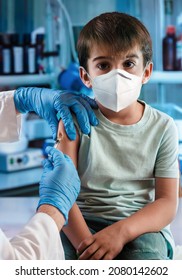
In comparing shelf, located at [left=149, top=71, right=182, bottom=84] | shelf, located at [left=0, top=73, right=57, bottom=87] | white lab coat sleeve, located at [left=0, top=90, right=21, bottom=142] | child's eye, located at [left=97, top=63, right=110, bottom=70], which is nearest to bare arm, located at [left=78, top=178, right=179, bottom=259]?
child's eye, located at [left=97, top=63, right=110, bottom=70]

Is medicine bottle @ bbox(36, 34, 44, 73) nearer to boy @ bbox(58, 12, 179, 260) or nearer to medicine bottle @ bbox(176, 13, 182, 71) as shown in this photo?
medicine bottle @ bbox(176, 13, 182, 71)

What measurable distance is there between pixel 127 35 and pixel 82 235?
533mm

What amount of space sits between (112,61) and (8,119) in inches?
19.9

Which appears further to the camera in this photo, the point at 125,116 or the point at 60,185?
the point at 125,116

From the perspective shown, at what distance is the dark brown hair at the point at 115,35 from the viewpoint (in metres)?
1.40

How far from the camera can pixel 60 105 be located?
4.94ft

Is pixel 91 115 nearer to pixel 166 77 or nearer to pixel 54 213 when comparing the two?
Result: pixel 54 213

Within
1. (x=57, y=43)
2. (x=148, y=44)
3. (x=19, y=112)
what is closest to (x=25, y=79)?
(x=57, y=43)

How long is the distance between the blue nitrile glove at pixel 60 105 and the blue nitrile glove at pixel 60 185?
132 millimetres

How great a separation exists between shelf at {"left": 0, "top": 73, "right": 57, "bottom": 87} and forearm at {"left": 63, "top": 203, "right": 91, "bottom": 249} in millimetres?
1825

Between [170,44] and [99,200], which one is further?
[170,44]

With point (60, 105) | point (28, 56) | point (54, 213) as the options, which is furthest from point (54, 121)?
point (28, 56)
